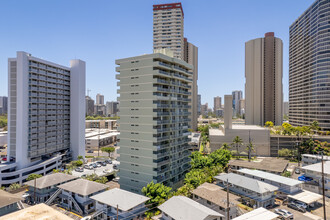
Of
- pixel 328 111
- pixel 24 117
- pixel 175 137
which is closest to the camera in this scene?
pixel 175 137

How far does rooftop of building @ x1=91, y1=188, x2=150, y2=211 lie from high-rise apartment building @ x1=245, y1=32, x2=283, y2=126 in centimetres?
14803

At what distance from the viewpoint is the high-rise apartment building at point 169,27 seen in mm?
138875

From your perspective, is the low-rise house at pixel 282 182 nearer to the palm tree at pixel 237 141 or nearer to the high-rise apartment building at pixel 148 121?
the high-rise apartment building at pixel 148 121

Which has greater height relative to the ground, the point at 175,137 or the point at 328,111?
the point at 328,111

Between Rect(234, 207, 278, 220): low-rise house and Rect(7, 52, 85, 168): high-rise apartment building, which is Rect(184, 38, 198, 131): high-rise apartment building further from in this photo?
Rect(234, 207, 278, 220): low-rise house

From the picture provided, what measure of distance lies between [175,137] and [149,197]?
72.7 ft

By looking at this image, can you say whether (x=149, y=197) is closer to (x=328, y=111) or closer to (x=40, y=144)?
(x=40, y=144)

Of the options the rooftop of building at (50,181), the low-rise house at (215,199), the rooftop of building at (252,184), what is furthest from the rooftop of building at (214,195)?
the rooftop of building at (50,181)

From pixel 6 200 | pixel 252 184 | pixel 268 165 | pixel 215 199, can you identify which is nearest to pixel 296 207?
pixel 252 184

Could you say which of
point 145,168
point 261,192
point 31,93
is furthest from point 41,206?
point 31,93

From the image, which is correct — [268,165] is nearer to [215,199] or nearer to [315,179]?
[315,179]

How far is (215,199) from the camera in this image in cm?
4216

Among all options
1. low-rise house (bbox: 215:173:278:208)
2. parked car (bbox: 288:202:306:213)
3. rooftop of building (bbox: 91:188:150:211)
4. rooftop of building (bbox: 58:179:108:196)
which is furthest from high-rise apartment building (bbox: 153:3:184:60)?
rooftop of building (bbox: 91:188:150:211)

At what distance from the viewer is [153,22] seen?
14162cm
